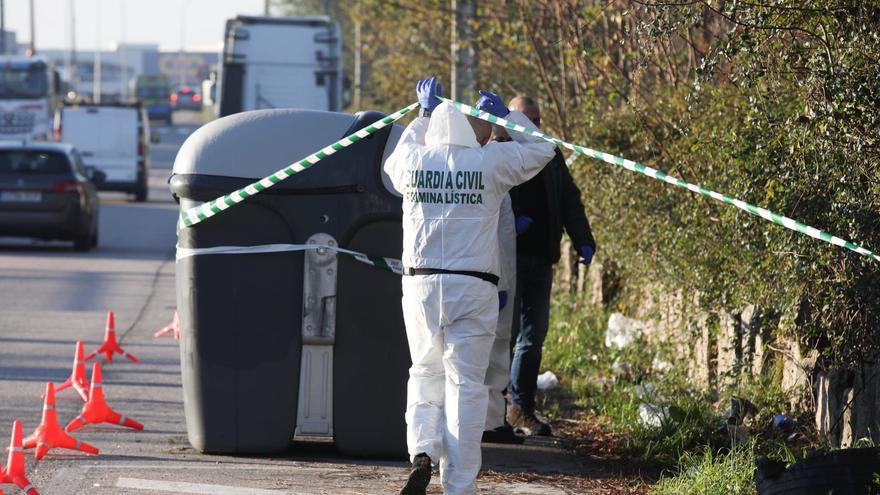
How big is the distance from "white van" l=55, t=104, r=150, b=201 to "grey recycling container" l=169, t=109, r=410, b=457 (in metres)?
26.1

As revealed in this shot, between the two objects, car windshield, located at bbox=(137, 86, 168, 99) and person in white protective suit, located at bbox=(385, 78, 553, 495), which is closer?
person in white protective suit, located at bbox=(385, 78, 553, 495)

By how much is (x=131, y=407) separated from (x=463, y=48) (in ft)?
25.8

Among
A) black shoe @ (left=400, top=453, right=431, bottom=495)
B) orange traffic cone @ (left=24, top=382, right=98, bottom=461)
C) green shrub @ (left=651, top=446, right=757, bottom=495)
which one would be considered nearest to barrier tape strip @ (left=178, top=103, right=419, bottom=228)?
orange traffic cone @ (left=24, top=382, right=98, bottom=461)

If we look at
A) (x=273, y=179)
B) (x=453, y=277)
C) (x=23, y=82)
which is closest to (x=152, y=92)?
(x=23, y=82)

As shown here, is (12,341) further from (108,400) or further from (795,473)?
(795,473)

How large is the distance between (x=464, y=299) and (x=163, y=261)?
47.4 ft

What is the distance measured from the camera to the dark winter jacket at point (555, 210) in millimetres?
7898

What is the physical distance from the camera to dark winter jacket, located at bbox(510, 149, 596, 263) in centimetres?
790

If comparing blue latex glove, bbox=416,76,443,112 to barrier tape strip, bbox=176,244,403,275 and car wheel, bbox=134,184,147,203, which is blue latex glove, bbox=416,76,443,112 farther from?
car wheel, bbox=134,184,147,203

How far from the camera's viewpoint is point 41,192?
20.0 metres

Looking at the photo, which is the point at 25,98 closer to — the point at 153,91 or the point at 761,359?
the point at 761,359

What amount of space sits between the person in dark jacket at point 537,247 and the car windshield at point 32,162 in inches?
531

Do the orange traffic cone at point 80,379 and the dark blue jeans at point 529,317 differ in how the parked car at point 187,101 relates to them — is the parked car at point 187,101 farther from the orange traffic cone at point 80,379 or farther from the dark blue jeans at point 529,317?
the dark blue jeans at point 529,317

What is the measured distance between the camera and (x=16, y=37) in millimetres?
130750
